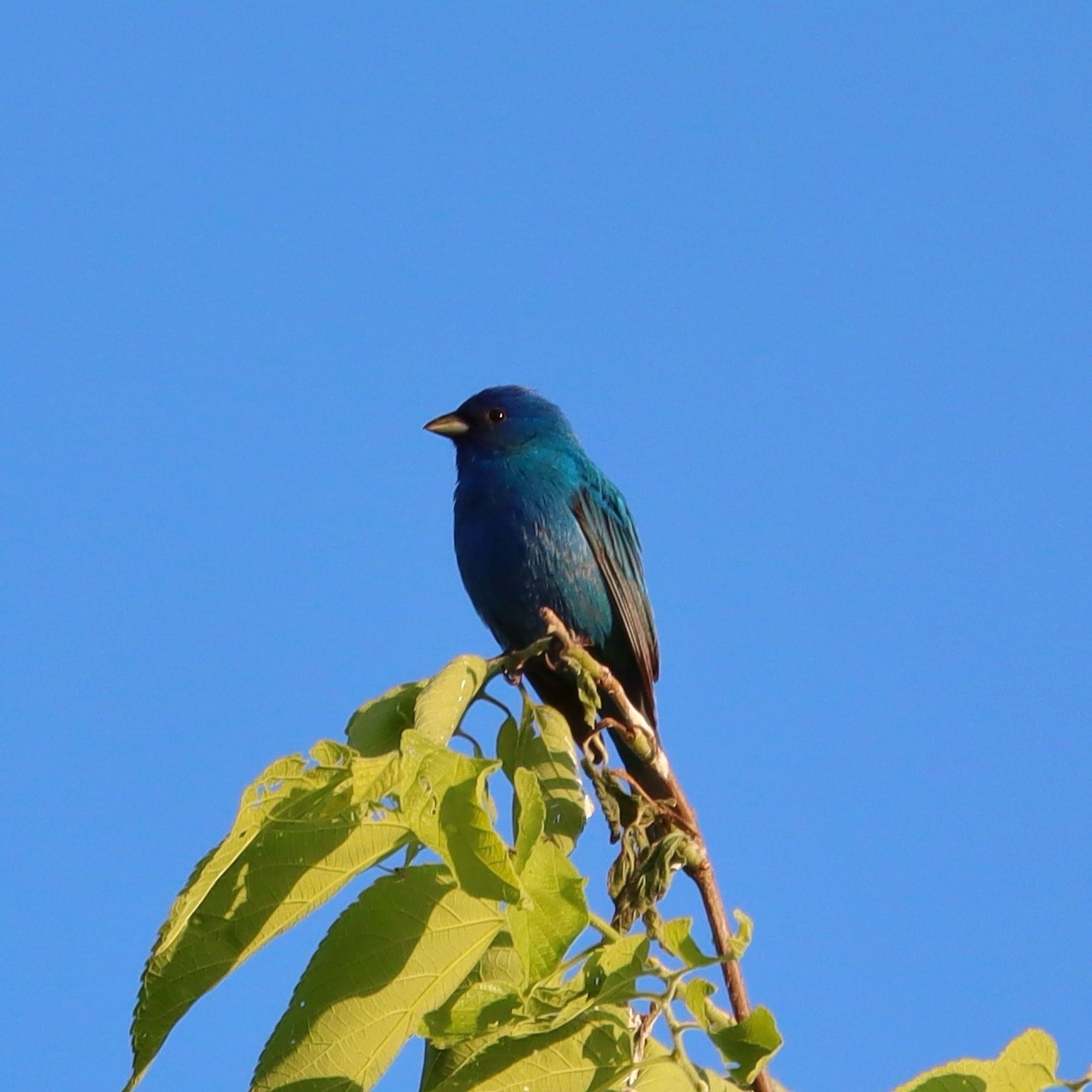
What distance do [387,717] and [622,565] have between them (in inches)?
170

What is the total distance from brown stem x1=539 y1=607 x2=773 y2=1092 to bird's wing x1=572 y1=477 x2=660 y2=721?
7.85ft

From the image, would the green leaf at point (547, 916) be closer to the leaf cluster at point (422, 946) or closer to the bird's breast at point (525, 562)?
the leaf cluster at point (422, 946)

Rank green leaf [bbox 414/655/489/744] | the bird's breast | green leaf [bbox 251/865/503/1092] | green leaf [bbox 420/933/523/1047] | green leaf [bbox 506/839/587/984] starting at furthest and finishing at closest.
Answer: the bird's breast, green leaf [bbox 414/655/489/744], green leaf [bbox 251/865/503/1092], green leaf [bbox 420/933/523/1047], green leaf [bbox 506/839/587/984]

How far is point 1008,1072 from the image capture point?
229 cm

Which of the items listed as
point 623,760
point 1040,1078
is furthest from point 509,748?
point 623,760

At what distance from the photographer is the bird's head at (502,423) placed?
804cm

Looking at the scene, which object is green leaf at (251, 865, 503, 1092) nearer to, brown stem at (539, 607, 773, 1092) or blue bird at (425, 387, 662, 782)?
brown stem at (539, 607, 773, 1092)

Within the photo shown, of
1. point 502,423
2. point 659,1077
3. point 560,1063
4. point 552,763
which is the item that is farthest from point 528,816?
point 502,423

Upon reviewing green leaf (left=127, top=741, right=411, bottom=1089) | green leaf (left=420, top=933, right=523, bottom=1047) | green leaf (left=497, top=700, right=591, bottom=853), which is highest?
green leaf (left=497, top=700, right=591, bottom=853)

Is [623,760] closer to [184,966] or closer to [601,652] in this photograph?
[601,652]

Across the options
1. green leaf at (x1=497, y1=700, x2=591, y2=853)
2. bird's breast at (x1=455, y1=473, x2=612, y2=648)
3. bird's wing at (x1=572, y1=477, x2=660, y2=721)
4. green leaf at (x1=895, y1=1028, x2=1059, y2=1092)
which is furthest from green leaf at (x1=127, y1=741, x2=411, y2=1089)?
bird's wing at (x1=572, y1=477, x2=660, y2=721)

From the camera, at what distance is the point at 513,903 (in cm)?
222

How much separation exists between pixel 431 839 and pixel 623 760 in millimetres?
4333

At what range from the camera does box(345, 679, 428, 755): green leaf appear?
331 centimetres
